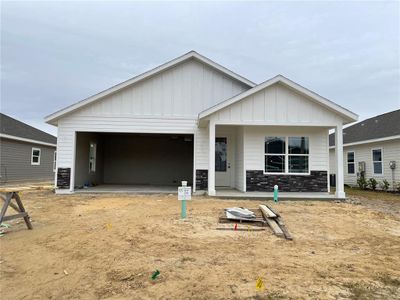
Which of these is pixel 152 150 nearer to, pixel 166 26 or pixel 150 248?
pixel 166 26

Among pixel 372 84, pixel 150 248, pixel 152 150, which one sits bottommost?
pixel 150 248

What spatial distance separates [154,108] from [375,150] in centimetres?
1293

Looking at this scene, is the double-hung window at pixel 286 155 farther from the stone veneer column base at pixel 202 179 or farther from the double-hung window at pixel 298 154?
the stone veneer column base at pixel 202 179

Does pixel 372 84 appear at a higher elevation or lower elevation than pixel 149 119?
higher

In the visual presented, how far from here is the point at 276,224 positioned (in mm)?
6617

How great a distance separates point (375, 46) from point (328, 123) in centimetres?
712

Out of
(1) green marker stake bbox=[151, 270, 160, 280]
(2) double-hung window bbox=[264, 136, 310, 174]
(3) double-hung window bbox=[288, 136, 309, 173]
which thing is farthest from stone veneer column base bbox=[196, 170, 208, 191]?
(1) green marker stake bbox=[151, 270, 160, 280]

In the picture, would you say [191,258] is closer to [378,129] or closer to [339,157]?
[339,157]

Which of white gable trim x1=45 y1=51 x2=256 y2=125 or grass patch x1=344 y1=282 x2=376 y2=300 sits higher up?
white gable trim x1=45 y1=51 x2=256 y2=125

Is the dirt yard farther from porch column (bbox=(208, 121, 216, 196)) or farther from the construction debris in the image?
porch column (bbox=(208, 121, 216, 196))

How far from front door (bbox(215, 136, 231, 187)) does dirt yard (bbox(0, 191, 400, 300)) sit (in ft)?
18.1

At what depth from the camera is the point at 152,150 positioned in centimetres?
1694

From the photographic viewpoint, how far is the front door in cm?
1337

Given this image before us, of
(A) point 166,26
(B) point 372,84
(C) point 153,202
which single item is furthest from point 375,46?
(C) point 153,202
